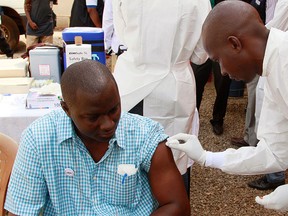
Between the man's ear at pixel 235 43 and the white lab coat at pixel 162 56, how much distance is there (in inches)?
33.4

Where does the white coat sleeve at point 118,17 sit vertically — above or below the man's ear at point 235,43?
below

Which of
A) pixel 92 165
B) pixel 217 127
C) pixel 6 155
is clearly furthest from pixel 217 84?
pixel 92 165

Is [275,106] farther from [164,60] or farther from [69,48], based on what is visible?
[69,48]

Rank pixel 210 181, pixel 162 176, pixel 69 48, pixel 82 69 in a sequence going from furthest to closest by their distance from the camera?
pixel 210 181 → pixel 69 48 → pixel 162 176 → pixel 82 69

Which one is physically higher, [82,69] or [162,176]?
[82,69]

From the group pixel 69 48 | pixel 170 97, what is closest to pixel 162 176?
pixel 170 97

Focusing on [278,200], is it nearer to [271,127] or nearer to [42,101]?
[271,127]

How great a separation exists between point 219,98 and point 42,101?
7.12 ft

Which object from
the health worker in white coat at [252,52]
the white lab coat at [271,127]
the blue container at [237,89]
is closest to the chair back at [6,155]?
the health worker in white coat at [252,52]

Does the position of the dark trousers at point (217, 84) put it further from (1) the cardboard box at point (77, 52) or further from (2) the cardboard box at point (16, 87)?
(2) the cardboard box at point (16, 87)

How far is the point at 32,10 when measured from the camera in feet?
17.9

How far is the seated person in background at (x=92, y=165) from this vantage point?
1.38 meters

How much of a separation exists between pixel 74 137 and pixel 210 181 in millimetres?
2074

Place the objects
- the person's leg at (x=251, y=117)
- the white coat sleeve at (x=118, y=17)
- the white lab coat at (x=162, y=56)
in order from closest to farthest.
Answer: the white lab coat at (x=162, y=56) < the white coat sleeve at (x=118, y=17) < the person's leg at (x=251, y=117)
